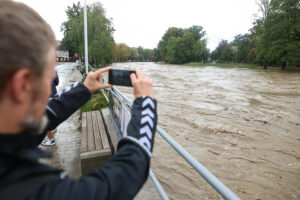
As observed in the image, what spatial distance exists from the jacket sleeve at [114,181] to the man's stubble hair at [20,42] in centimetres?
34

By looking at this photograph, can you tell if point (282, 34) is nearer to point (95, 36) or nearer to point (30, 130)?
point (95, 36)

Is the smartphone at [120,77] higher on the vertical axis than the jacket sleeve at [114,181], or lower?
higher

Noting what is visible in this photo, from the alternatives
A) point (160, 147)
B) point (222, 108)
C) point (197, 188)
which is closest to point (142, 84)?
point (197, 188)

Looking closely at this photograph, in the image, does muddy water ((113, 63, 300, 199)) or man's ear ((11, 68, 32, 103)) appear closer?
man's ear ((11, 68, 32, 103))

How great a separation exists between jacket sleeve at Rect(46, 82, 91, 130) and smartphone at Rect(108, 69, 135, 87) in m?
0.17

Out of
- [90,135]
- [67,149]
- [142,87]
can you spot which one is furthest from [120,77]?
[67,149]

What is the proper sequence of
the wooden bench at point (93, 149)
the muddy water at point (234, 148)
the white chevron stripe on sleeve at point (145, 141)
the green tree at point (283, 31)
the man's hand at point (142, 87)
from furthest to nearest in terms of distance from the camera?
the green tree at point (283, 31)
the muddy water at point (234, 148)
the wooden bench at point (93, 149)
the man's hand at point (142, 87)
the white chevron stripe on sleeve at point (145, 141)

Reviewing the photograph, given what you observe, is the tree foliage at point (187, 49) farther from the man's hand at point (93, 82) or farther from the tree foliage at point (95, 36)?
the man's hand at point (93, 82)

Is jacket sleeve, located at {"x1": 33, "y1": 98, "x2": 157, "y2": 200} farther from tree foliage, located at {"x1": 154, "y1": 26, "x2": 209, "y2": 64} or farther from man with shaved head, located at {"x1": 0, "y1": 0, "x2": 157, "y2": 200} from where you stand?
tree foliage, located at {"x1": 154, "y1": 26, "x2": 209, "y2": 64}

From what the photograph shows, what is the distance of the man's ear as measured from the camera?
57 cm

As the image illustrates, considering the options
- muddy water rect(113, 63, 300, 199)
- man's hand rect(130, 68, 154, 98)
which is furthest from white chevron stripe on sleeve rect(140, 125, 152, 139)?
muddy water rect(113, 63, 300, 199)

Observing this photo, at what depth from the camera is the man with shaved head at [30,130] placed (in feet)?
1.82

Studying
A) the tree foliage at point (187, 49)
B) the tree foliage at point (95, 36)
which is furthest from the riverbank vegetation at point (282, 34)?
the tree foliage at point (187, 49)

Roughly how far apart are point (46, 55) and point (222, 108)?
969 cm
